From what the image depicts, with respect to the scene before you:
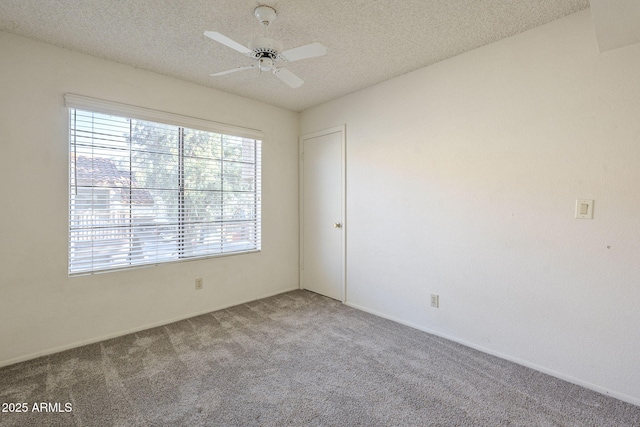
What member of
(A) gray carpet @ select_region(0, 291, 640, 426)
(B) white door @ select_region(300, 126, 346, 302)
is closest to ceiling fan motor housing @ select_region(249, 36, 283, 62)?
(B) white door @ select_region(300, 126, 346, 302)

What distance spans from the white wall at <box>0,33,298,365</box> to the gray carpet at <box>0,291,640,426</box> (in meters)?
0.25

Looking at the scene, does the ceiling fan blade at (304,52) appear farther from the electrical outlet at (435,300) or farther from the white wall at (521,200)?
the electrical outlet at (435,300)

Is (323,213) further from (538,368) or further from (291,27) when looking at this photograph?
(538,368)

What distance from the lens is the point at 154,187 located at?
293 centimetres

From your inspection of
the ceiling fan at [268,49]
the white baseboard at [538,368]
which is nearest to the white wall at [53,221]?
the ceiling fan at [268,49]

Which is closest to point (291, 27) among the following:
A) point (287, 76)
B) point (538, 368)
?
point (287, 76)

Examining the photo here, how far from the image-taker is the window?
2.56 meters

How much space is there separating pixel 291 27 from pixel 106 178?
2071mm

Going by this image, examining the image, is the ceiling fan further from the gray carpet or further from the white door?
the gray carpet

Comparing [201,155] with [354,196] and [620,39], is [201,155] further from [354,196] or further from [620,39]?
[620,39]

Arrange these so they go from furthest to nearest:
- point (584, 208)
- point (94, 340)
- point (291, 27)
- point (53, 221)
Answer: point (94, 340) → point (53, 221) → point (291, 27) → point (584, 208)

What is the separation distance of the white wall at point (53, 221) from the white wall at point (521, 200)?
2193mm

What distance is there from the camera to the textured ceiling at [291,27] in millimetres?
1911

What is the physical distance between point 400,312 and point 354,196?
1.36 metres
